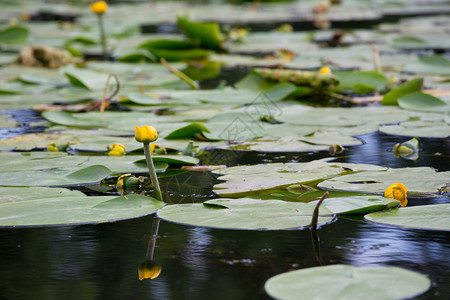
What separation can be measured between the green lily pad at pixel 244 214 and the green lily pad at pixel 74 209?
7cm

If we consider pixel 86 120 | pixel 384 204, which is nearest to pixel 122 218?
pixel 384 204

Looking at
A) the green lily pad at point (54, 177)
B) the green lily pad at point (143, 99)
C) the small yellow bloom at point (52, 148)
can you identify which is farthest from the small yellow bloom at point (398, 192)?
the green lily pad at point (143, 99)

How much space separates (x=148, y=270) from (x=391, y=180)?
25.7 inches

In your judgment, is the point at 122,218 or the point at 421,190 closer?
the point at 122,218

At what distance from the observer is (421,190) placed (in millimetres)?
1324

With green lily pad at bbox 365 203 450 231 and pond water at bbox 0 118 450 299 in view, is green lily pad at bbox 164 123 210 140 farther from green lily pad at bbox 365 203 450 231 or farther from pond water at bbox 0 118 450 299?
green lily pad at bbox 365 203 450 231

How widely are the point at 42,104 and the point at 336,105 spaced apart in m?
1.23

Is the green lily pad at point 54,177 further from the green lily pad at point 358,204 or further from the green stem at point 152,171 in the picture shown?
the green lily pad at point 358,204

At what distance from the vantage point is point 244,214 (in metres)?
1.18

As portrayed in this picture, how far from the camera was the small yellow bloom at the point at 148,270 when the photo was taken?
98 cm

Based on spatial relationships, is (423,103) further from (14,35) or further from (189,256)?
(14,35)

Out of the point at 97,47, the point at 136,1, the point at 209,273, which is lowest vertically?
the point at 209,273

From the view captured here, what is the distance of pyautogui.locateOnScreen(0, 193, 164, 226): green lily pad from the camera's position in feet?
3.95

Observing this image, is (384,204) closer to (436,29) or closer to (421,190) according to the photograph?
(421,190)
